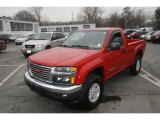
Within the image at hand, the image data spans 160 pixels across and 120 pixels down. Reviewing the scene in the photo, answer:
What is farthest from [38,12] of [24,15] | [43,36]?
[43,36]

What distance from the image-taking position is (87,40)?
526 centimetres

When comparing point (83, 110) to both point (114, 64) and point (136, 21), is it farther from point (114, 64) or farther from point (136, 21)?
point (136, 21)

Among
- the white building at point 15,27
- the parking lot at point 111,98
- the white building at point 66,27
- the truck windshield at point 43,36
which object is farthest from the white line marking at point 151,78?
the white building at point 66,27

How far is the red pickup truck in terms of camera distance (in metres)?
3.79

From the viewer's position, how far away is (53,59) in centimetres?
414

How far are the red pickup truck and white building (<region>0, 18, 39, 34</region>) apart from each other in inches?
1327

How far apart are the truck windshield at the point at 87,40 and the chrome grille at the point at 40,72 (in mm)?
1390

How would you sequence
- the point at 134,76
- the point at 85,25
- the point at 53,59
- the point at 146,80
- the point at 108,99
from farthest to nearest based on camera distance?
1. the point at 85,25
2. the point at 134,76
3. the point at 146,80
4. the point at 108,99
5. the point at 53,59

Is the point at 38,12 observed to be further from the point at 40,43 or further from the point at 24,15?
the point at 40,43

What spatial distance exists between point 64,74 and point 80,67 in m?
0.36

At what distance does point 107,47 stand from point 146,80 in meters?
2.44

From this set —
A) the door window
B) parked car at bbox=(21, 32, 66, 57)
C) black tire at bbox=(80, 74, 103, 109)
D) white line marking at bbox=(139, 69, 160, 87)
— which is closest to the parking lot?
white line marking at bbox=(139, 69, 160, 87)

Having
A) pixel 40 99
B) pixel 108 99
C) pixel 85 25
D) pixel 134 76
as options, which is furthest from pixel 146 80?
pixel 85 25

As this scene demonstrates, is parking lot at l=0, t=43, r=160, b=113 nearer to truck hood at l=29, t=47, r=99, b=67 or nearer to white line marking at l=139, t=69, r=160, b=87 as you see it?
white line marking at l=139, t=69, r=160, b=87
